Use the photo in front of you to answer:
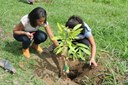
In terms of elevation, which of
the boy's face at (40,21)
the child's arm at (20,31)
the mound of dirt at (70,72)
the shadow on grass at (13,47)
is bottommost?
the mound of dirt at (70,72)

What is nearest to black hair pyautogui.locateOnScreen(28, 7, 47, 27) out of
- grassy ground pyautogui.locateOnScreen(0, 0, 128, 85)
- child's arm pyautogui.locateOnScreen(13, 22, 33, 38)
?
child's arm pyautogui.locateOnScreen(13, 22, 33, 38)

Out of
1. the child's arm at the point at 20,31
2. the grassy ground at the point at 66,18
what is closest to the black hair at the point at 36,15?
the child's arm at the point at 20,31

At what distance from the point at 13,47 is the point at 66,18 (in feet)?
6.42

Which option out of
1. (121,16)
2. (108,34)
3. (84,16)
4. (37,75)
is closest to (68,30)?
(37,75)

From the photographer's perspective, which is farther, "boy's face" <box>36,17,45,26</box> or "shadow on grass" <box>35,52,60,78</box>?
"shadow on grass" <box>35,52,60,78</box>

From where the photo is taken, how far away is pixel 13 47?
17.6 feet

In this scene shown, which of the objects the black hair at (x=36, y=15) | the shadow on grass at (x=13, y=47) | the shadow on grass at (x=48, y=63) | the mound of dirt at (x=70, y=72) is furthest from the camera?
the shadow on grass at (x=13, y=47)

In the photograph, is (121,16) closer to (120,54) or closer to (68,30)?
(120,54)

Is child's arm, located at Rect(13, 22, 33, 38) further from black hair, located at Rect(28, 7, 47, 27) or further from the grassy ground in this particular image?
the grassy ground

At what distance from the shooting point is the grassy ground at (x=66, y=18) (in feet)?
16.0

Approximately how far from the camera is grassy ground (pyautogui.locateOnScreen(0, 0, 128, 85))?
4882 mm

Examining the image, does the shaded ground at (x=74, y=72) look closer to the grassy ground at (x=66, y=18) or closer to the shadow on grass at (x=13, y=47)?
the grassy ground at (x=66, y=18)

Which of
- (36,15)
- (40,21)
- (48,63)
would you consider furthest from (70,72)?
(36,15)

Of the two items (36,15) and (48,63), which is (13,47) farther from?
(36,15)
